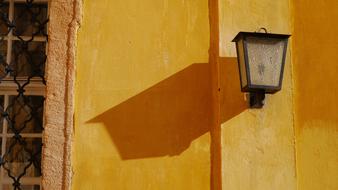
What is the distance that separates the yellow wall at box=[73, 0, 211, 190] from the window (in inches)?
15.1

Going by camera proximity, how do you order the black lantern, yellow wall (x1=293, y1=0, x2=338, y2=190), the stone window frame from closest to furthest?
1. the black lantern
2. the stone window frame
3. yellow wall (x1=293, y1=0, x2=338, y2=190)

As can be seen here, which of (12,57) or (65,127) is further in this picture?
(12,57)

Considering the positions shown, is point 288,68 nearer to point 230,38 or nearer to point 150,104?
point 230,38

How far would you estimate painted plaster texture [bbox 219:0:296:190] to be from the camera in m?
3.33

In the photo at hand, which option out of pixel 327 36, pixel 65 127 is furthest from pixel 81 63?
pixel 327 36

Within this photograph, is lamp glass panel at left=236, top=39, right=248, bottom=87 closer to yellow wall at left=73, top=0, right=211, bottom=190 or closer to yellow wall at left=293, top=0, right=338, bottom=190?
yellow wall at left=73, top=0, right=211, bottom=190

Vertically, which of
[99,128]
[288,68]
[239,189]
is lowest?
[239,189]

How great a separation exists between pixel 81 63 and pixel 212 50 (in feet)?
2.82

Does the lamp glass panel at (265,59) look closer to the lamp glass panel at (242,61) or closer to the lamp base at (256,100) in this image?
the lamp glass panel at (242,61)

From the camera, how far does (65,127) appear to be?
3371mm

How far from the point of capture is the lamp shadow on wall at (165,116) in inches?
134

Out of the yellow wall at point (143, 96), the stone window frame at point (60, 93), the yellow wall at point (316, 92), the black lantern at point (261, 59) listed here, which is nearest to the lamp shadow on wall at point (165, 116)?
the yellow wall at point (143, 96)

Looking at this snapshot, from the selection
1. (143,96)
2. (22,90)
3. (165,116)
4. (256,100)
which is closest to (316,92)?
(256,100)

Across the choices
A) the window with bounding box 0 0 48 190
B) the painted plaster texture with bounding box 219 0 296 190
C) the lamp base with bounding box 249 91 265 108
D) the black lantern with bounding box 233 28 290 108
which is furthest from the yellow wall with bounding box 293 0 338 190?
the window with bounding box 0 0 48 190
